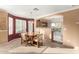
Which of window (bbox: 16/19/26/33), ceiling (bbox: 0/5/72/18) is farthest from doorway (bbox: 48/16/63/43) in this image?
window (bbox: 16/19/26/33)

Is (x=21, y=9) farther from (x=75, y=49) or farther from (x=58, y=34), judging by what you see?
(x=75, y=49)

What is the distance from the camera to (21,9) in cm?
231

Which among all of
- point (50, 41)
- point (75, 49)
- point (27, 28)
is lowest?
point (75, 49)

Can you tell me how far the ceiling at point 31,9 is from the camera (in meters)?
2.28

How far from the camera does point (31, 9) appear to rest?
2.32m

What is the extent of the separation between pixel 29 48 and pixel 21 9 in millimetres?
785

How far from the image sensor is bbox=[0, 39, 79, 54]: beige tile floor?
230 cm

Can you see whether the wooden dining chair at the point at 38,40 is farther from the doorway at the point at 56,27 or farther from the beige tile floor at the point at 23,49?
the doorway at the point at 56,27

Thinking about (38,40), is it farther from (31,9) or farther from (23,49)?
(31,9)

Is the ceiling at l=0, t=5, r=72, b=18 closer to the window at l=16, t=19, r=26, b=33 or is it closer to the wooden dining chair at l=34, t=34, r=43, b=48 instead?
the window at l=16, t=19, r=26, b=33

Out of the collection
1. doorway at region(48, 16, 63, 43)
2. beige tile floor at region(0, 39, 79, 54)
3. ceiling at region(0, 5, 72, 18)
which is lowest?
beige tile floor at region(0, 39, 79, 54)

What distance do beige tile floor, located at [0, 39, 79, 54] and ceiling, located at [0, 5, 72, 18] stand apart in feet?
1.80

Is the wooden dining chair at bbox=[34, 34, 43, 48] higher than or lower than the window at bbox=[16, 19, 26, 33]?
lower
